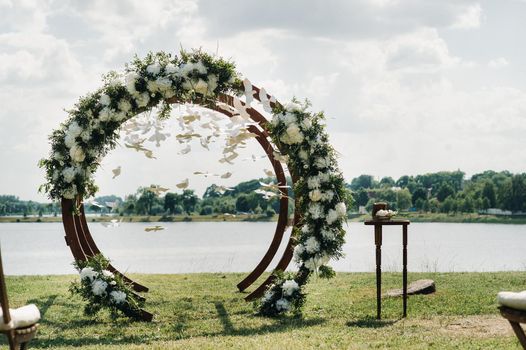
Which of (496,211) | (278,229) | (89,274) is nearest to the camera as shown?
(89,274)

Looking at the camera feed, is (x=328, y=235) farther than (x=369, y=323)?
Yes

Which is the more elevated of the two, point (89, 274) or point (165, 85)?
point (165, 85)

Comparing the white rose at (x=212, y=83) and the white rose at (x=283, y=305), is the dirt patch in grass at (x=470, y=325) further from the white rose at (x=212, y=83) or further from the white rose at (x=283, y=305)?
the white rose at (x=212, y=83)

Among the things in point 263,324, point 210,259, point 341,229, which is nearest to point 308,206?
point 341,229

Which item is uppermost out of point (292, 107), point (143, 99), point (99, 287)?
point (143, 99)

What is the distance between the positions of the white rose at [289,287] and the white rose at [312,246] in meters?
0.50

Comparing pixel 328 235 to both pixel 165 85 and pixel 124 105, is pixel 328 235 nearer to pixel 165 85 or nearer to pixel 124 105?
pixel 165 85

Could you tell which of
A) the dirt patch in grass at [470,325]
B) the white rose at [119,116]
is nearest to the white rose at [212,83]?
the white rose at [119,116]

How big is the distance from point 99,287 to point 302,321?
8.98ft

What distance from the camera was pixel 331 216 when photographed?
9734 millimetres

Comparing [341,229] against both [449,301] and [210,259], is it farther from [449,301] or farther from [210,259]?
[210,259]

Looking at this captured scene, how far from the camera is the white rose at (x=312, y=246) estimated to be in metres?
9.77

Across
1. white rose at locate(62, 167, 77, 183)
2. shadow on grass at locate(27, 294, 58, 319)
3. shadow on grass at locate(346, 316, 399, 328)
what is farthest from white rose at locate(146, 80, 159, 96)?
shadow on grass at locate(346, 316, 399, 328)

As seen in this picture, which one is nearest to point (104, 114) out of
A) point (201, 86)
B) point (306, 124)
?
point (201, 86)
